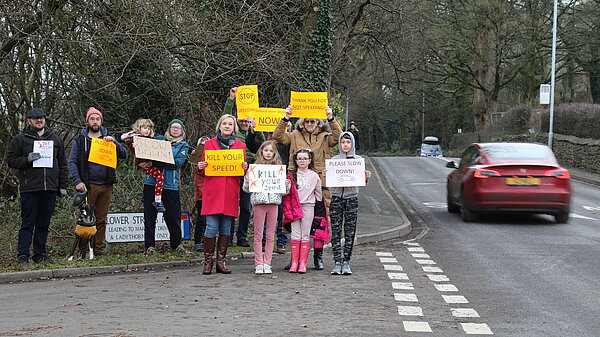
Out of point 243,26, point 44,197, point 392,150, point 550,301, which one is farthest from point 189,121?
point 392,150

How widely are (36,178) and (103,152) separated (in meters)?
0.97

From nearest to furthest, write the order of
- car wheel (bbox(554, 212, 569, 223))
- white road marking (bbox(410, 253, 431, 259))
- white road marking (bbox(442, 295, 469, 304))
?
white road marking (bbox(442, 295, 469, 304))
white road marking (bbox(410, 253, 431, 259))
car wheel (bbox(554, 212, 569, 223))

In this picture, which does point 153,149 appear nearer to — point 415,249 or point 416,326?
point 415,249

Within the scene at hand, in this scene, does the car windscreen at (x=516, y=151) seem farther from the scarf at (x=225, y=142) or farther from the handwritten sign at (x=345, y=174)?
the scarf at (x=225, y=142)

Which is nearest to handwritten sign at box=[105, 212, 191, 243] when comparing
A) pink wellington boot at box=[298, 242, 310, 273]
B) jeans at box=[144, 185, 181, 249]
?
jeans at box=[144, 185, 181, 249]

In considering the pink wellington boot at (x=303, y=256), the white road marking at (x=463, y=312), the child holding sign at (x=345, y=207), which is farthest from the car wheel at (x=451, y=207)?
the white road marking at (x=463, y=312)

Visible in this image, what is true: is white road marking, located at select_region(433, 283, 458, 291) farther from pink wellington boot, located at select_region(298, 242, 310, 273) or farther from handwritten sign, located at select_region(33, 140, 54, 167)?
handwritten sign, located at select_region(33, 140, 54, 167)

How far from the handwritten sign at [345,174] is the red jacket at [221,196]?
4.05 ft

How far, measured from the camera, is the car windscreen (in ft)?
56.6

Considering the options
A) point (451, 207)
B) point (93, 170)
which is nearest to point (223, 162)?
point (93, 170)

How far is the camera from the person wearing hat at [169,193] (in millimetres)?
12141

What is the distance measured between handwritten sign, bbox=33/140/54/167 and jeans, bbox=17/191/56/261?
15.9 inches

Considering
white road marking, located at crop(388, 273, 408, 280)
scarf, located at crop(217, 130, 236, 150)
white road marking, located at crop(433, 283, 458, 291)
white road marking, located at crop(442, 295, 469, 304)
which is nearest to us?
white road marking, located at crop(442, 295, 469, 304)

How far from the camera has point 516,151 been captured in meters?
17.5
